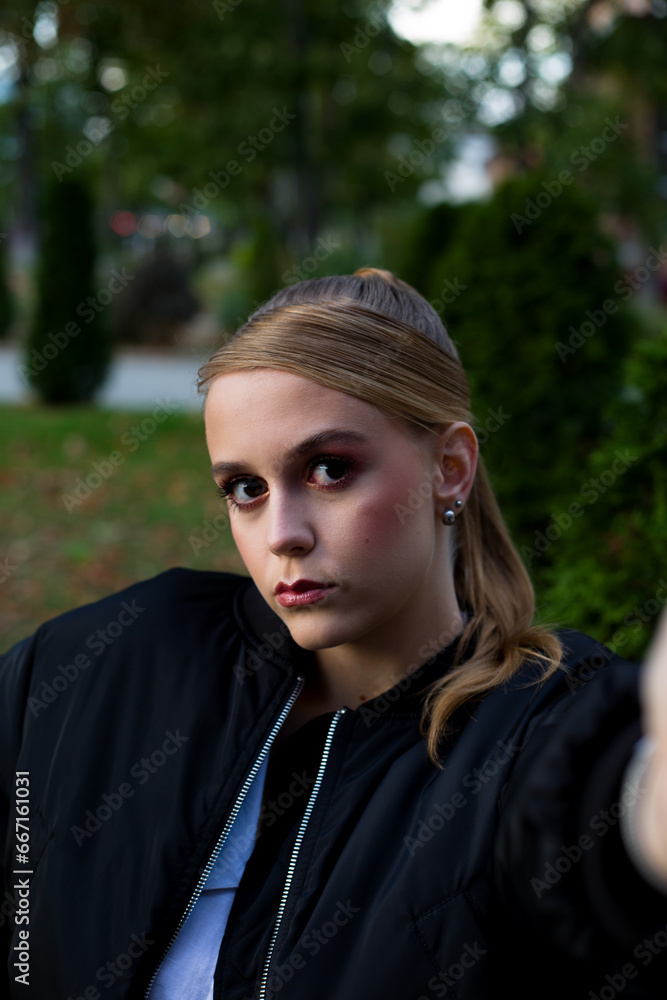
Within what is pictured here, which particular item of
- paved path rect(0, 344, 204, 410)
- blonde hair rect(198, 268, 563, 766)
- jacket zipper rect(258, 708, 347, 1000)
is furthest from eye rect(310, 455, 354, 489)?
paved path rect(0, 344, 204, 410)

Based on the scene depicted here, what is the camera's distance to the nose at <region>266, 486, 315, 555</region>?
1.55 meters

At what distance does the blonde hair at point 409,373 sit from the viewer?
158 centimetres

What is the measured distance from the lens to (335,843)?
61.0 inches

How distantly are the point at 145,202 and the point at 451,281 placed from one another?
40652mm

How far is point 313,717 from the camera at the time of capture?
1818 millimetres

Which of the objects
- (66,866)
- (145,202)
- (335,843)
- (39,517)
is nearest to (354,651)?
(335,843)

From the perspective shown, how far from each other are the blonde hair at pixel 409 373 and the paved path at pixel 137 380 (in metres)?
9.43

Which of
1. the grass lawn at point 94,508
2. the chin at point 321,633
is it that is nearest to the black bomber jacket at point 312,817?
the chin at point 321,633

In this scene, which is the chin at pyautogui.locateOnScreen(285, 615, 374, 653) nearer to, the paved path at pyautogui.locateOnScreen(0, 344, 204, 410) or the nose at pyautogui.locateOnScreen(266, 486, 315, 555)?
the nose at pyautogui.locateOnScreen(266, 486, 315, 555)

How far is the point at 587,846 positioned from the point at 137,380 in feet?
50.2

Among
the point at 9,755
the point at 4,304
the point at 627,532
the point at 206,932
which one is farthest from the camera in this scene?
the point at 4,304

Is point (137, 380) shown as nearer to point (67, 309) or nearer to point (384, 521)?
point (67, 309)

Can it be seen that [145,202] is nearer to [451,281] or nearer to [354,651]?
[451,281]

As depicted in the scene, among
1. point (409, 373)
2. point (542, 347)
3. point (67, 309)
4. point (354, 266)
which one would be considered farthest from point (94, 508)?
point (354, 266)
